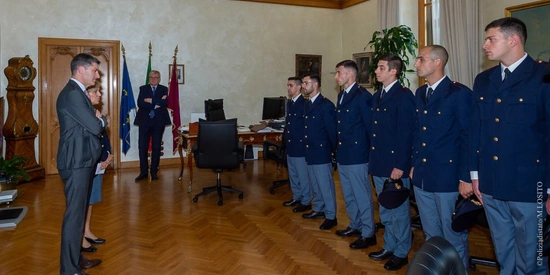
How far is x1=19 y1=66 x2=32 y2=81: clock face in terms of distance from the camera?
6.48 meters

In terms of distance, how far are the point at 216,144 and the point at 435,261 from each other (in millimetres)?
4136

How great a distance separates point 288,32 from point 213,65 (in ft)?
5.98

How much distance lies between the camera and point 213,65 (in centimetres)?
824

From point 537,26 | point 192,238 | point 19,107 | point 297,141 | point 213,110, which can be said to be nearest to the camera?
point 192,238

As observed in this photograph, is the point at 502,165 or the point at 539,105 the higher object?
the point at 539,105

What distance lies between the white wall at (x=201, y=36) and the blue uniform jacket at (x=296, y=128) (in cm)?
365

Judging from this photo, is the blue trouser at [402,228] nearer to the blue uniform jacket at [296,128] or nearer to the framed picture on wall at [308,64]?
the blue uniform jacket at [296,128]

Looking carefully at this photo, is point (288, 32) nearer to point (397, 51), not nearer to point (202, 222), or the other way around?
point (397, 51)

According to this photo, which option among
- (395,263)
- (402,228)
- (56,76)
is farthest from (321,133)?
(56,76)

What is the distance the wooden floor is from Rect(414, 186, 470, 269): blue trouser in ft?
1.84

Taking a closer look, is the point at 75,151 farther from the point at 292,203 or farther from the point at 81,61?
the point at 292,203

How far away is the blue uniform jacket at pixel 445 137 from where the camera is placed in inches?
106

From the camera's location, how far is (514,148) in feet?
7.38

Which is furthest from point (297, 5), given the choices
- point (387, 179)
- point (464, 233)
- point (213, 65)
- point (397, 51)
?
point (464, 233)
